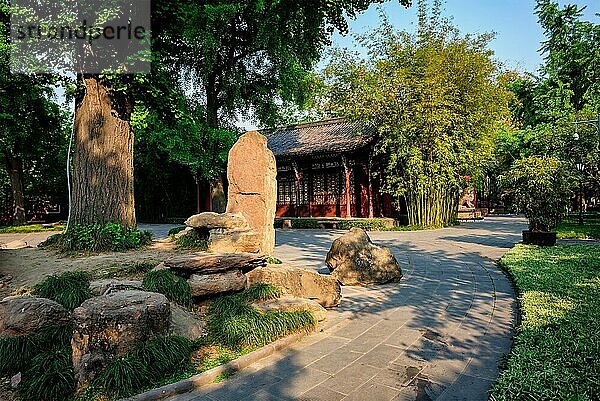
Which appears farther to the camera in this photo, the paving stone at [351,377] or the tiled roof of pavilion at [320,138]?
the tiled roof of pavilion at [320,138]

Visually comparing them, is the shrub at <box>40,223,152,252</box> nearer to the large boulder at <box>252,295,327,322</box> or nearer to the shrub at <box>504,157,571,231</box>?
the large boulder at <box>252,295,327,322</box>

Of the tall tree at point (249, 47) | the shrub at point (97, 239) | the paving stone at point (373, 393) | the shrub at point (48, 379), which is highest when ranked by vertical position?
the tall tree at point (249, 47)

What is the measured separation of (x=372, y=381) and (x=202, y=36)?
363 inches

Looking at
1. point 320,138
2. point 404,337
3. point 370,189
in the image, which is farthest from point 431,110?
point 404,337

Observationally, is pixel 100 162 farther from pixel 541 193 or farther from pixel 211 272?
pixel 541 193

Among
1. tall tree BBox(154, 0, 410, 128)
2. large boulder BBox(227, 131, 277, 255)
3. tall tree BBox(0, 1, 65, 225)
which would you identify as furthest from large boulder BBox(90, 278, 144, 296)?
tall tree BBox(154, 0, 410, 128)

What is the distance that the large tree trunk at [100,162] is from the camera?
7281 millimetres

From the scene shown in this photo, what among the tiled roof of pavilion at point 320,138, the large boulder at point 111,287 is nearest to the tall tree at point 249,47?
the tiled roof of pavilion at point 320,138

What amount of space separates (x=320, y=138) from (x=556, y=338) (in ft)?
57.7

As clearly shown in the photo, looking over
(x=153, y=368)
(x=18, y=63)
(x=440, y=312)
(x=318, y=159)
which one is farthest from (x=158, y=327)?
(x=318, y=159)

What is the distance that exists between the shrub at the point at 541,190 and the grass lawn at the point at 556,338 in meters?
3.17

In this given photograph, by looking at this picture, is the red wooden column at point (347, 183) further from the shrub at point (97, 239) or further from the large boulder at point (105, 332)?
the large boulder at point (105, 332)

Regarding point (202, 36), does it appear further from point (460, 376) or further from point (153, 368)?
point (460, 376)

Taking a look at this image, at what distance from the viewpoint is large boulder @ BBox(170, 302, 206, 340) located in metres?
3.71
